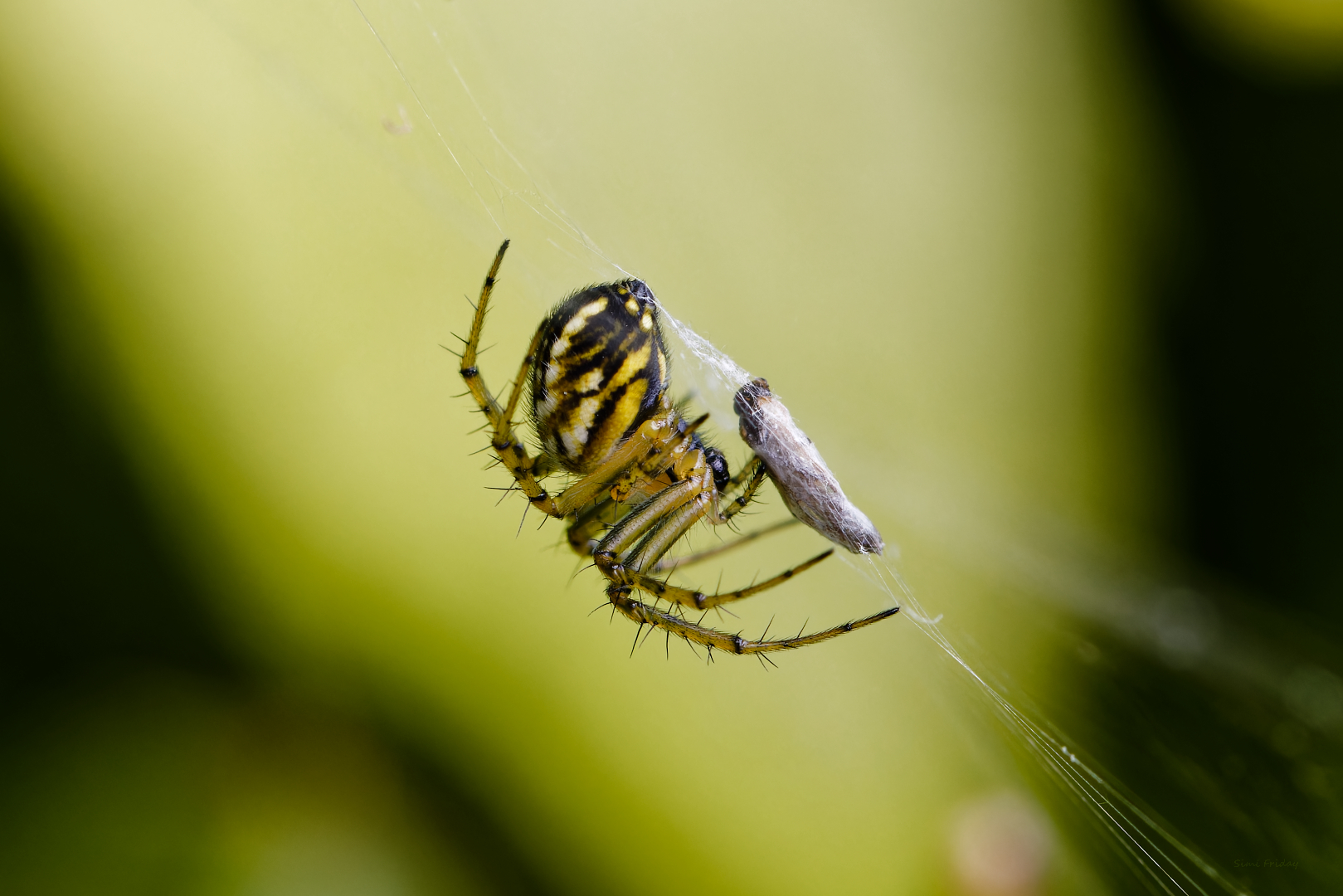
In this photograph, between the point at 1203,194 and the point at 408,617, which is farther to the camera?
the point at 1203,194

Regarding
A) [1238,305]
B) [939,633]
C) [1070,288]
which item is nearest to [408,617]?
[939,633]

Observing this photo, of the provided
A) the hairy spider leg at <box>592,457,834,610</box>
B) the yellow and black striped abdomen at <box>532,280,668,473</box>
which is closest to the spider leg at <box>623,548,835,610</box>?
the hairy spider leg at <box>592,457,834,610</box>

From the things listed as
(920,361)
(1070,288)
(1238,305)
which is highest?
(1238,305)

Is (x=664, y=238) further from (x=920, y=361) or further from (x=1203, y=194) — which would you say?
(x=1203, y=194)

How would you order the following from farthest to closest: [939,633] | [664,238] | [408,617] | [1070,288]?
[1070,288]
[408,617]
[664,238]
[939,633]

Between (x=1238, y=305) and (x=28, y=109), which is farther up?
(x=1238, y=305)

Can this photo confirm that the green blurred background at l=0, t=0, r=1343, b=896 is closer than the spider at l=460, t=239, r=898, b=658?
No

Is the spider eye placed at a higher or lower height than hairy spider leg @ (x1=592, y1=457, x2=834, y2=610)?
higher

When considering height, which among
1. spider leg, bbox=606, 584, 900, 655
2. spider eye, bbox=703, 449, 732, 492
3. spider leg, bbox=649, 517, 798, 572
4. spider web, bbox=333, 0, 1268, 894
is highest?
spider web, bbox=333, 0, 1268, 894

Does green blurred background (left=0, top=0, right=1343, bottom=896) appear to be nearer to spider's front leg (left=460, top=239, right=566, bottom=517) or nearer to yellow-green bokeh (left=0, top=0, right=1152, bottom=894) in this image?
yellow-green bokeh (left=0, top=0, right=1152, bottom=894)
